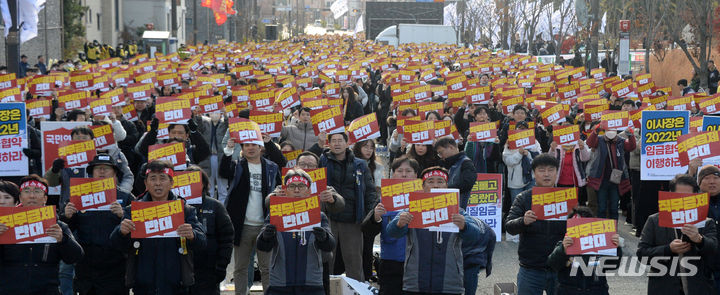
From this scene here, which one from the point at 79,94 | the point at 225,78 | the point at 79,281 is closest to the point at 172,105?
the point at 79,94

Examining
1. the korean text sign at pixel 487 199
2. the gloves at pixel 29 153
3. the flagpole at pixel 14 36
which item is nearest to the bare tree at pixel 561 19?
the flagpole at pixel 14 36

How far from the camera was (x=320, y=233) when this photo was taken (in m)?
7.30

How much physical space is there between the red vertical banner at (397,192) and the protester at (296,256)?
475 mm

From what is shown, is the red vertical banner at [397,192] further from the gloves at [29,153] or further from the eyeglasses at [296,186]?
the gloves at [29,153]

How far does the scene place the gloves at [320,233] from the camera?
7305 mm

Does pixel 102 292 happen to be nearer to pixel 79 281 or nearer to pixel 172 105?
pixel 79 281

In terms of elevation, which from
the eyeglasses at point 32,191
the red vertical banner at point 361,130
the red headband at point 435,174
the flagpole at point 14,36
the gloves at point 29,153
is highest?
the flagpole at point 14,36

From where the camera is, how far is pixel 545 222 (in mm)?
7797

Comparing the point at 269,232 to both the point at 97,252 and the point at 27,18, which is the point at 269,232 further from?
the point at 27,18

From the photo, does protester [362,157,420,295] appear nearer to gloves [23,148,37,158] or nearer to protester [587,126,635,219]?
gloves [23,148,37,158]

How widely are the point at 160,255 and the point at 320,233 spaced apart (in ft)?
3.58

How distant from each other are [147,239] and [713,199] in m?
4.02

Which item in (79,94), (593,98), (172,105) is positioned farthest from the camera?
(593,98)

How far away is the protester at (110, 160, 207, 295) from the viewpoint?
721cm
